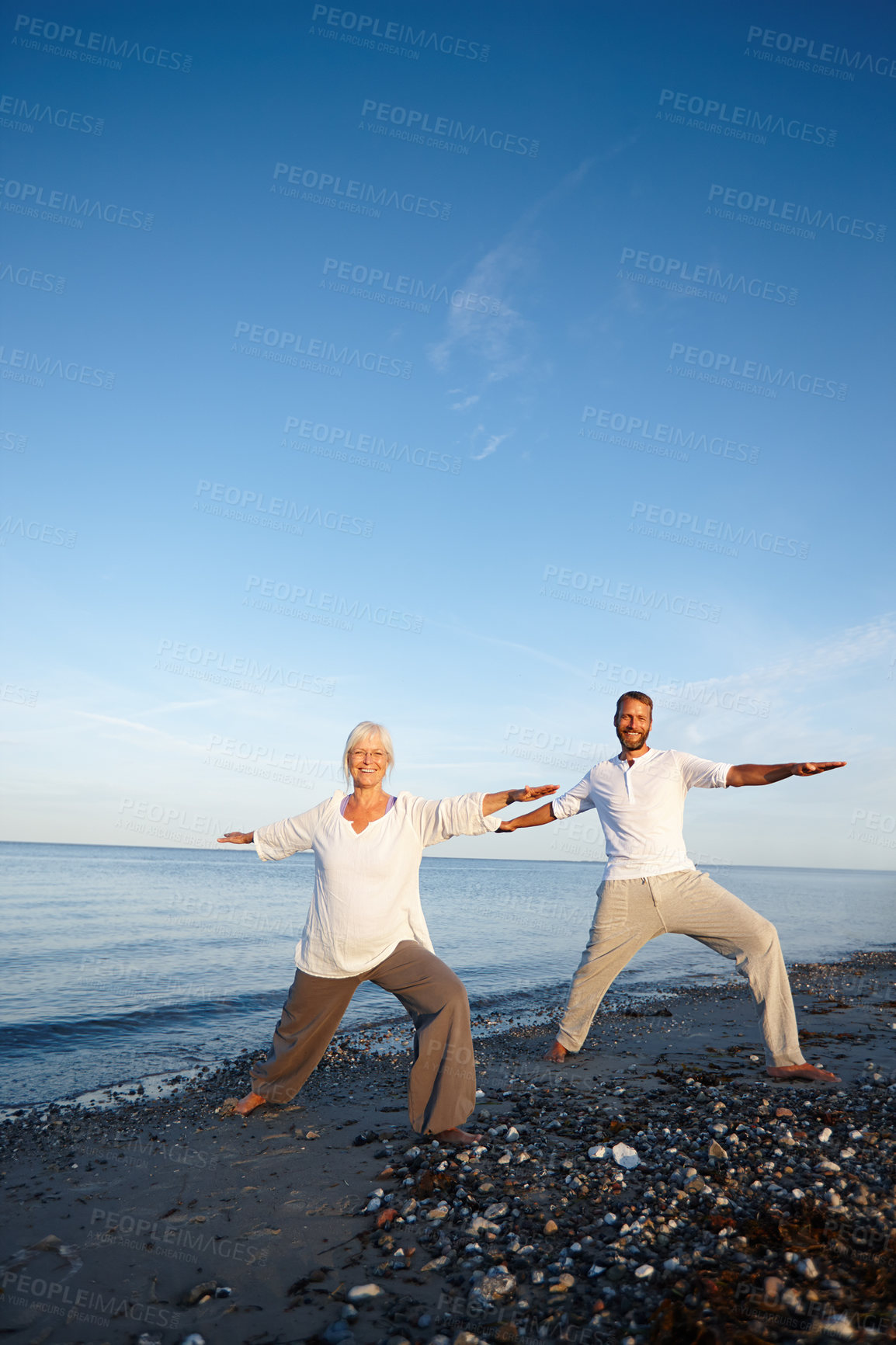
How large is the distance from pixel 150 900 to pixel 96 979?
73.1 ft

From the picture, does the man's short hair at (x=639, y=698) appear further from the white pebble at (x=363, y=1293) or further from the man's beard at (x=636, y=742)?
the white pebble at (x=363, y=1293)

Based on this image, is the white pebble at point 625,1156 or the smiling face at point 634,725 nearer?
the white pebble at point 625,1156

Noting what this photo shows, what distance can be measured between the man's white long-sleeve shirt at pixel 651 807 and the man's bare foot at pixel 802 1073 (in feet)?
6.19

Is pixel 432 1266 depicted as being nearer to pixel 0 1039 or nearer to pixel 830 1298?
pixel 830 1298

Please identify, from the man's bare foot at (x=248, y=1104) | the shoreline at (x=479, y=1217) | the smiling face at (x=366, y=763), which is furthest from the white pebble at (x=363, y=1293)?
the smiling face at (x=366, y=763)

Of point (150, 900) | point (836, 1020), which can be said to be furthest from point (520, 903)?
point (836, 1020)

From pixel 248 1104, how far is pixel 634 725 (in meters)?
4.59

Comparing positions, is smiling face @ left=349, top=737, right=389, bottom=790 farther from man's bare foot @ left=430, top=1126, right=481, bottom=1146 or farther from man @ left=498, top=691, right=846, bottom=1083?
man's bare foot @ left=430, top=1126, right=481, bottom=1146

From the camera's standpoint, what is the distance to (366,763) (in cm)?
559

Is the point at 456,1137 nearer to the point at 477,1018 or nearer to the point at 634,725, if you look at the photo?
the point at 634,725

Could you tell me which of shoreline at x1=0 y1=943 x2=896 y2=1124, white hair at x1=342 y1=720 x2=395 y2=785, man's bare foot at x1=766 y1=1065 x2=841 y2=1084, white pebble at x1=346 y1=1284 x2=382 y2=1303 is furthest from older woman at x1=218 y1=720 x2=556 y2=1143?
man's bare foot at x1=766 y1=1065 x2=841 y2=1084

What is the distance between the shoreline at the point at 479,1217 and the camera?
2.96 m

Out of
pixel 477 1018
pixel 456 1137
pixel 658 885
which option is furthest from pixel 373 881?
pixel 477 1018

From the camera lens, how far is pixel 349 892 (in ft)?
17.7
